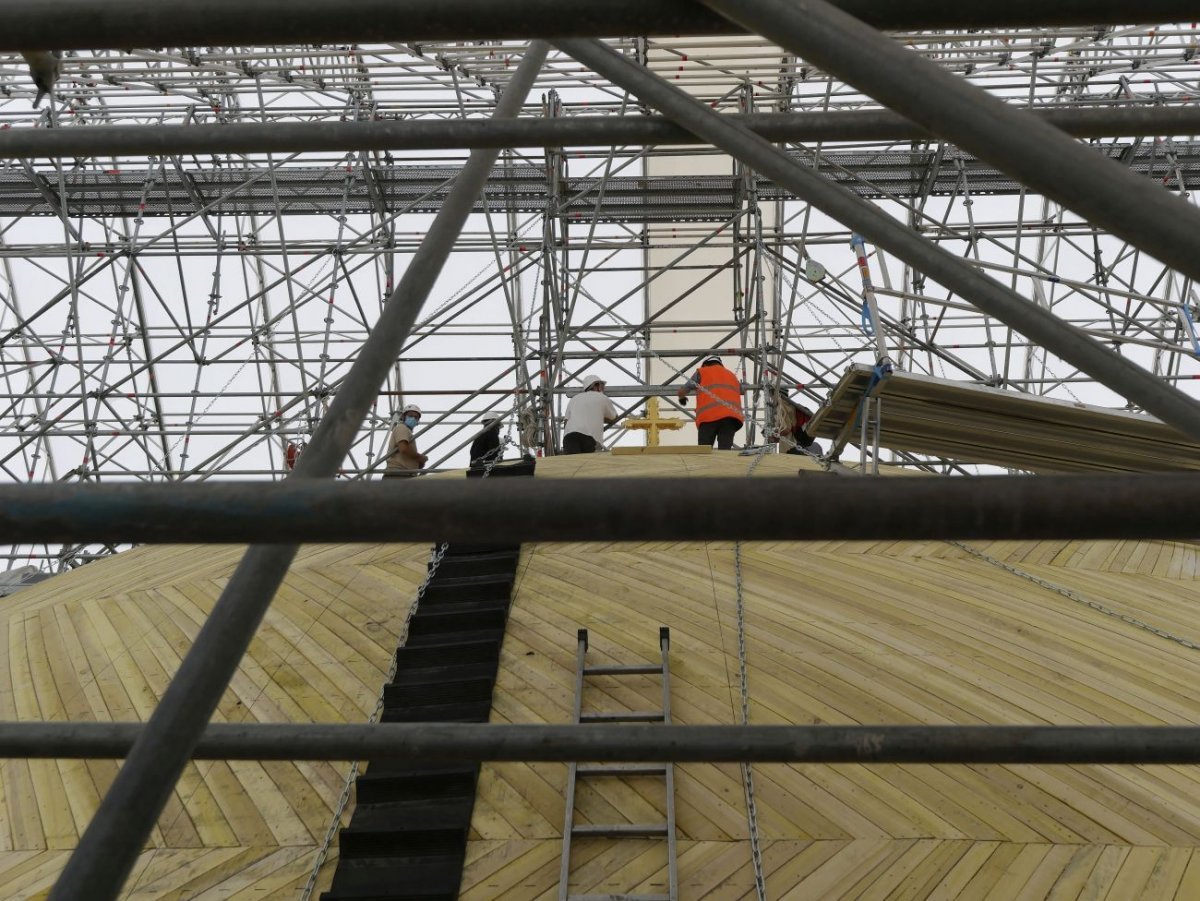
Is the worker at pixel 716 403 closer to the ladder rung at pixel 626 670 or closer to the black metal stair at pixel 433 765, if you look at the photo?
the black metal stair at pixel 433 765

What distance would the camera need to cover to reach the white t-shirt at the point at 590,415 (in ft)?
31.9

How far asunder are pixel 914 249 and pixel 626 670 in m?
2.53

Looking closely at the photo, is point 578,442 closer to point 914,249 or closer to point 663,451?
point 663,451

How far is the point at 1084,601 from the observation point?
5.30 m

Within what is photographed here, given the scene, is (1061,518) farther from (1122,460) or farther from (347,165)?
(347,165)

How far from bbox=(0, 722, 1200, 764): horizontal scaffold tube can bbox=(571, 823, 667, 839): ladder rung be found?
107 centimetres

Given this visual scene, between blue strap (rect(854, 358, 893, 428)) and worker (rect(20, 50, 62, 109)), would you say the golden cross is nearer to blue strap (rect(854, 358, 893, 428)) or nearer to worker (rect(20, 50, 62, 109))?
blue strap (rect(854, 358, 893, 428))

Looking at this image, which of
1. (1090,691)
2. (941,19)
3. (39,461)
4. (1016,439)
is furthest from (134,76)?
(941,19)

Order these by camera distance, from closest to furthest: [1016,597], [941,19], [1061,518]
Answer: [1061,518]
[941,19]
[1016,597]

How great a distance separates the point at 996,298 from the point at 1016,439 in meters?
3.55

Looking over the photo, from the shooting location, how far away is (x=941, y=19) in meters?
1.85

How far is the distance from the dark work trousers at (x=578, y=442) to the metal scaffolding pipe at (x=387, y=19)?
7.75 m

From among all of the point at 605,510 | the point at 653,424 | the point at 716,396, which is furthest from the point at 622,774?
the point at 716,396

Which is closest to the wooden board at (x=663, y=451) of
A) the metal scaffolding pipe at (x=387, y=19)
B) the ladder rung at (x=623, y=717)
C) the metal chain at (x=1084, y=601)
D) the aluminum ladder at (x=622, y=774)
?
the metal chain at (x=1084, y=601)
